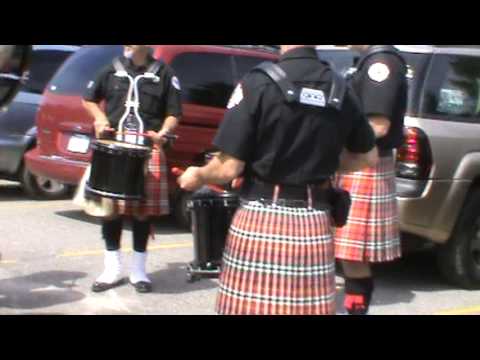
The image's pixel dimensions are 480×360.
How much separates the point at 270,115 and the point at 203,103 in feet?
15.9

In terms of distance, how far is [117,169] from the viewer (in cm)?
596

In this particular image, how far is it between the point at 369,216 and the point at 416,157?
971 mm

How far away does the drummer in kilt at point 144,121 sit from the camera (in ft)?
20.9

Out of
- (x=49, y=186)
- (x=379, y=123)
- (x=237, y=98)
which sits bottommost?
(x=49, y=186)

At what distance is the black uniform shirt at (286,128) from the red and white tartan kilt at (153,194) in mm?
2680

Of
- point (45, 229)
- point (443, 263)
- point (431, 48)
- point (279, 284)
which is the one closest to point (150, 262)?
point (45, 229)

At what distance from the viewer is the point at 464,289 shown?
6.91 m

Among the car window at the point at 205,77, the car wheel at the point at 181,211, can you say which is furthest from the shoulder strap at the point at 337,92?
the car wheel at the point at 181,211

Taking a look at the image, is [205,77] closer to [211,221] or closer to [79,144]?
[79,144]

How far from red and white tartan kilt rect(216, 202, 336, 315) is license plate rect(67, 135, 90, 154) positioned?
480 cm

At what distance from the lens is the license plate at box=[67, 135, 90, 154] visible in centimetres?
840

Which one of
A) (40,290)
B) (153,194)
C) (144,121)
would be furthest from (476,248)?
(40,290)

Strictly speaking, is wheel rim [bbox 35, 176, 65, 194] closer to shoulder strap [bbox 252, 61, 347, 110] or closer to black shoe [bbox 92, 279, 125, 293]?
black shoe [bbox 92, 279, 125, 293]
